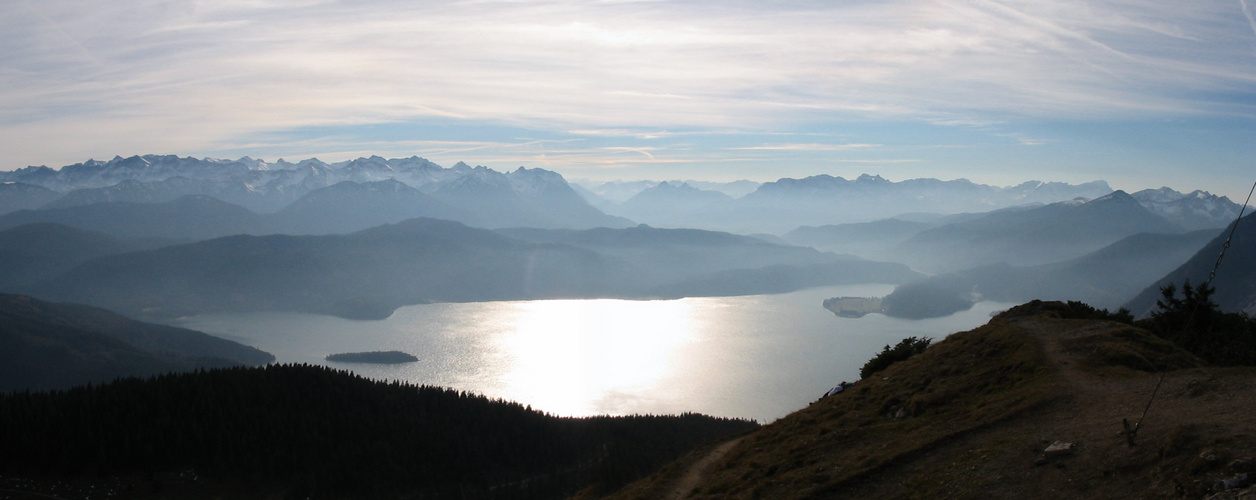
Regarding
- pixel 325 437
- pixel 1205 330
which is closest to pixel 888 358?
pixel 1205 330

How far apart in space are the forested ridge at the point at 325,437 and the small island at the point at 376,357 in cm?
9183

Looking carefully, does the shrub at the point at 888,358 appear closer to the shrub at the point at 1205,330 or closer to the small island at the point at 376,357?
the shrub at the point at 1205,330

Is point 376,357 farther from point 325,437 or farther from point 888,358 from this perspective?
point 888,358

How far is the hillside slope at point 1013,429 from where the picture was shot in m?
17.4

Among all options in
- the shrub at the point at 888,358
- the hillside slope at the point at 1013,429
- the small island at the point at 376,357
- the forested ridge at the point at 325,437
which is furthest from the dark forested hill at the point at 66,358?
the hillside slope at the point at 1013,429

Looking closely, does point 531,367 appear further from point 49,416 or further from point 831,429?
point 831,429

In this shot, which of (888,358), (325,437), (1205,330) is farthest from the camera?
(325,437)

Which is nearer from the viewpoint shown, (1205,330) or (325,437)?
(1205,330)

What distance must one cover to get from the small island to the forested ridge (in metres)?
91.8

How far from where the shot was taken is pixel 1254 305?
7520 inches

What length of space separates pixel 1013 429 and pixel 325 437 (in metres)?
74.4

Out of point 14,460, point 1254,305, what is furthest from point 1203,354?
point 1254,305

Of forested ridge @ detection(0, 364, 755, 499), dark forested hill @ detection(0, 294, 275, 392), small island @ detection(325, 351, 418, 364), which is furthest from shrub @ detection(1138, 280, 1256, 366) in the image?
dark forested hill @ detection(0, 294, 275, 392)

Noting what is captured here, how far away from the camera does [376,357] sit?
18750cm
